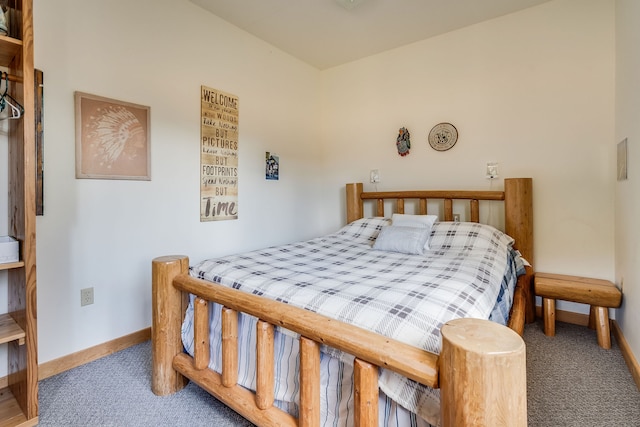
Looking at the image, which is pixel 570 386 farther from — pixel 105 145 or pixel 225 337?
pixel 105 145

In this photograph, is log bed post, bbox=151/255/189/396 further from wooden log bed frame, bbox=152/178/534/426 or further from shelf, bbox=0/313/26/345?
shelf, bbox=0/313/26/345

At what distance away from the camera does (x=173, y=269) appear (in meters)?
1.52

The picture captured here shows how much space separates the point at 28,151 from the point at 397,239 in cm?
206

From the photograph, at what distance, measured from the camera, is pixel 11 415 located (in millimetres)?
1367

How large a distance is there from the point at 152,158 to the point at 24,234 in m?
0.98

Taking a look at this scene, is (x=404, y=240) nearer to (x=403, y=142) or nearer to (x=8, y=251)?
(x=403, y=142)

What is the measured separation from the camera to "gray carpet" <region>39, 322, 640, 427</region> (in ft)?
4.60

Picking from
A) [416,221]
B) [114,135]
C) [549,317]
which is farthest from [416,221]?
[114,135]

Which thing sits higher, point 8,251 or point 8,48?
point 8,48

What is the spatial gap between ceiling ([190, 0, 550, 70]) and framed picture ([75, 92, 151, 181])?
1.09 metres

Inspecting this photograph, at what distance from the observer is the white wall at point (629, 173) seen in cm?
167

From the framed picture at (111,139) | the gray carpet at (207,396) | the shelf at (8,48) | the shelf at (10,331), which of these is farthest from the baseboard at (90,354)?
the shelf at (8,48)

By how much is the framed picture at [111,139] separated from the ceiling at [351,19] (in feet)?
3.57

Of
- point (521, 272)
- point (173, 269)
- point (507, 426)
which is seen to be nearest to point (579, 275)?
point (521, 272)
